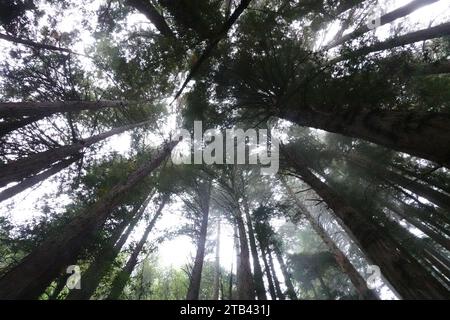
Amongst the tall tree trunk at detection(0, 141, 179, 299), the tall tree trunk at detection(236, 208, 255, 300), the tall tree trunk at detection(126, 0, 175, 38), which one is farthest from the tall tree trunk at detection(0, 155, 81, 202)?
the tall tree trunk at detection(236, 208, 255, 300)

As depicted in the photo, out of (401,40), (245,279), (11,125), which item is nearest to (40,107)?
(11,125)

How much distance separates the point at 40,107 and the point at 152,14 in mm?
5198

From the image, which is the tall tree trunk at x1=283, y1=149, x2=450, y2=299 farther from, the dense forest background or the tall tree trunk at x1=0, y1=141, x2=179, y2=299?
the tall tree trunk at x1=0, y1=141, x2=179, y2=299

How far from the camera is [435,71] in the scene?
8.54 metres

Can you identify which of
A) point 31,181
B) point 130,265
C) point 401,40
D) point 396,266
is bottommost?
point 396,266

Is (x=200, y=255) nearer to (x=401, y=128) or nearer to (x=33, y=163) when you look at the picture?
(x=33, y=163)

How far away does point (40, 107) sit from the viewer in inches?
328

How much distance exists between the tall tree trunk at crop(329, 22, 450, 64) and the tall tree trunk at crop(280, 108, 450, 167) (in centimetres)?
183

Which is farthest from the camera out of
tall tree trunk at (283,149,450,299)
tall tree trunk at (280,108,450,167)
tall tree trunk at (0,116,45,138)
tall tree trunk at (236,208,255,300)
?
tall tree trunk at (0,116,45,138)

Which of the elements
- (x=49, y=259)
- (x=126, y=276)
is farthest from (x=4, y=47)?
(x=126, y=276)

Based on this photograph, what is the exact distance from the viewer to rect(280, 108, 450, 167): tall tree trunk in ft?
13.0
